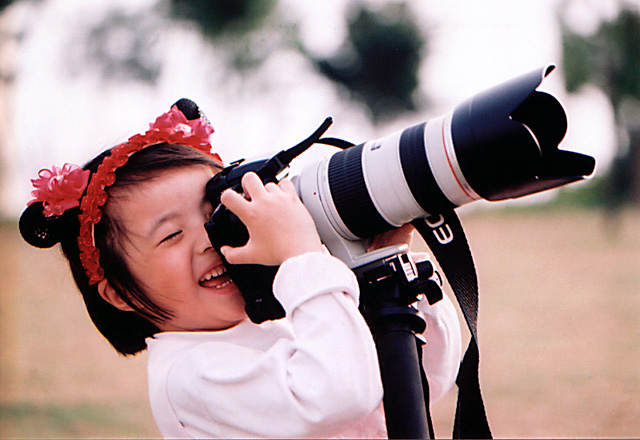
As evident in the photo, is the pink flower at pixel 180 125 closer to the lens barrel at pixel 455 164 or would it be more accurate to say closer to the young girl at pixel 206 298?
the young girl at pixel 206 298

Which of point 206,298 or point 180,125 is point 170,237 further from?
point 180,125

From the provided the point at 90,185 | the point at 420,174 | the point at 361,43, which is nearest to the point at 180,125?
the point at 90,185

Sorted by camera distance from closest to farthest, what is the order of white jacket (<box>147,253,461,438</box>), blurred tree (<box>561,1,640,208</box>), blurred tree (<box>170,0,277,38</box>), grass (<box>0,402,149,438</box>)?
1. white jacket (<box>147,253,461,438</box>)
2. grass (<box>0,402,149,438</box>)
3. blurred tree (<box>170,0,277,38</box>)
4. blurred tree (<box>561,1,640,208</box>)

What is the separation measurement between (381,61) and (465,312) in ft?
26.9

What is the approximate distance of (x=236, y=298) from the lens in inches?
31.7

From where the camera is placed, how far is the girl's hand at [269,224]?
0.70m

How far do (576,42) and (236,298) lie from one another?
750 cm

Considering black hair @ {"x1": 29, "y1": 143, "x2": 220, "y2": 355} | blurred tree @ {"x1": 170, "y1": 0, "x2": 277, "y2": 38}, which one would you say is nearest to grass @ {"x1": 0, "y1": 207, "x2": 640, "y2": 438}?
black hair @ {"x1": 29, "y1": 143, "x2": 220, "y2": 355}

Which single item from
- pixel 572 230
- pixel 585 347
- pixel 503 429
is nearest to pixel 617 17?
pixel 572 230

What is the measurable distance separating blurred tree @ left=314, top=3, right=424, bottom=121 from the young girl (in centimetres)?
617

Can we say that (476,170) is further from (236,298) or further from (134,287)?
(134,287)

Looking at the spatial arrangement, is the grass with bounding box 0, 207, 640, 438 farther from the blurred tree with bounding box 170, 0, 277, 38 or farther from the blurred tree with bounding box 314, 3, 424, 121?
the blurred tree with bounding box 314, 3, 424, 121

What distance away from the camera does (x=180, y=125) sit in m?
0.92

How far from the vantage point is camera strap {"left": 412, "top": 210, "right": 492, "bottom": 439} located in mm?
783
